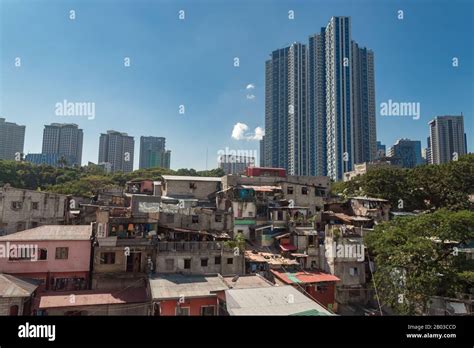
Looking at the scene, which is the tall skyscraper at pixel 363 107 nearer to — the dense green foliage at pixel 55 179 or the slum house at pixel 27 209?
the dense green foliage at pixel 55 179

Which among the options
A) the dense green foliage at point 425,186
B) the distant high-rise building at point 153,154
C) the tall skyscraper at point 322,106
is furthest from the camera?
the tall skyscraper at point 322,106

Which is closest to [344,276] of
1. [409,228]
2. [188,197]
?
[409,228]

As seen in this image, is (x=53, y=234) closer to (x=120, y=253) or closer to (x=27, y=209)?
(x=120, y=253)

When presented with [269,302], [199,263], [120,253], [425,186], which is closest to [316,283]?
[199,263]

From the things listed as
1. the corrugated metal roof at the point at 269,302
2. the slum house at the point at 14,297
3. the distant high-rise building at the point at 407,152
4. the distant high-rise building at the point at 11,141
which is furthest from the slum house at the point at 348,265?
the distant high-rise building at the point at 407,152

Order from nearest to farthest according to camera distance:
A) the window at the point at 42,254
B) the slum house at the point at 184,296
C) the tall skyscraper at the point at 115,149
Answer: the slum house at the point at 184,296, the window at the point at 42,254, the tall skyscraper at the point at 115,149

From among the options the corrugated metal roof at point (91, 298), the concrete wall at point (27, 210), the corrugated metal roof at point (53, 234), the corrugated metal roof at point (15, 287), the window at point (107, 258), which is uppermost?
the concrete wall at point (27, 210)

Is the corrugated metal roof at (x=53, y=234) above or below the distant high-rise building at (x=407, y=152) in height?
below

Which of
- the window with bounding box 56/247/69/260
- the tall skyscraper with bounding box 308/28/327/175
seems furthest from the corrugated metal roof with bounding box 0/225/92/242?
the tall skyscraper with bounding box 308/28/327/175
